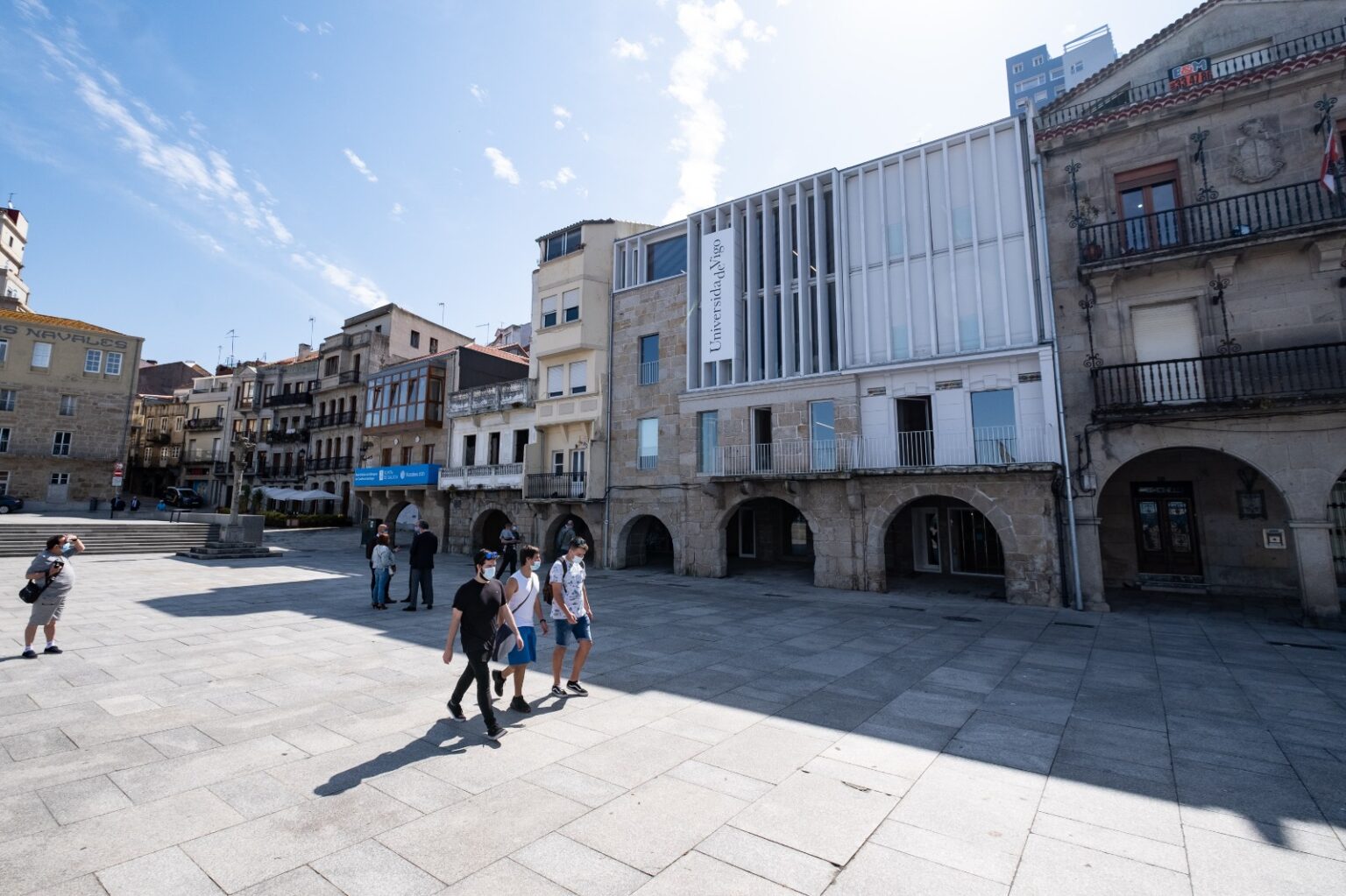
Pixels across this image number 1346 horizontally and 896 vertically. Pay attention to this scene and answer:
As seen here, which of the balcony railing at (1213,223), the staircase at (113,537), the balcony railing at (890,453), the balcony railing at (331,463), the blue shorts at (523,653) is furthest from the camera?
the balcony railing at (331,463)

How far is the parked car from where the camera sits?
46.7 m

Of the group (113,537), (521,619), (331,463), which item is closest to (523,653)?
(521,619)

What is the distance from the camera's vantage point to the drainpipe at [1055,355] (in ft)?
47.8

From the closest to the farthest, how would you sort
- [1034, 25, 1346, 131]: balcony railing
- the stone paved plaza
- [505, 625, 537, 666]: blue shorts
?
the stone paved plaza
[505, 625, 537, 666]: blue shorts
[1034, 25, 1346, 131]: balcony railing

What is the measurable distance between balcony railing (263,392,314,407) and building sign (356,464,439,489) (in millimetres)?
15987

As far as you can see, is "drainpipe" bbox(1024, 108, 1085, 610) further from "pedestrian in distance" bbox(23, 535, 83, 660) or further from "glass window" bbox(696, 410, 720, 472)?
"pedestrian in distance" bbox(23, 535, 83, 660)

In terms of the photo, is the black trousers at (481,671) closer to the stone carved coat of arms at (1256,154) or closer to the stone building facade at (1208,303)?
the stone building facade at (1208,303)

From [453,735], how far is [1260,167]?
20.7 metres

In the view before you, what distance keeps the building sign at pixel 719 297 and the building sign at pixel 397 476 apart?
1739cm

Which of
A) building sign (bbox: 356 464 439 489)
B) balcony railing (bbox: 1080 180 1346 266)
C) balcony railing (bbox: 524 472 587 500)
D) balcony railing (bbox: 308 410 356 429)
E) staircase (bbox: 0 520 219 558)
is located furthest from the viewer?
balcony railing (bbox: 308 410 356 429)

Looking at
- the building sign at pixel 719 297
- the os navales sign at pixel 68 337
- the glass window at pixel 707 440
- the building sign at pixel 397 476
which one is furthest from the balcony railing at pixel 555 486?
the os navales sign at pixel 68 337

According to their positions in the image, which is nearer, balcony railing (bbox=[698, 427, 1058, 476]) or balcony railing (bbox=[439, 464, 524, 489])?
balcony railing (bbox=[698, 427, 1058, 476])

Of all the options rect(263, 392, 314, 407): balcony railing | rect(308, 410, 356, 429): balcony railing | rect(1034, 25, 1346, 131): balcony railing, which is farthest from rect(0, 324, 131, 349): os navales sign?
rect(1034, 25, 1346, 131): balcony railing

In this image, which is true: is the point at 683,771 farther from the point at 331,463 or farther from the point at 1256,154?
the point at 331,463
